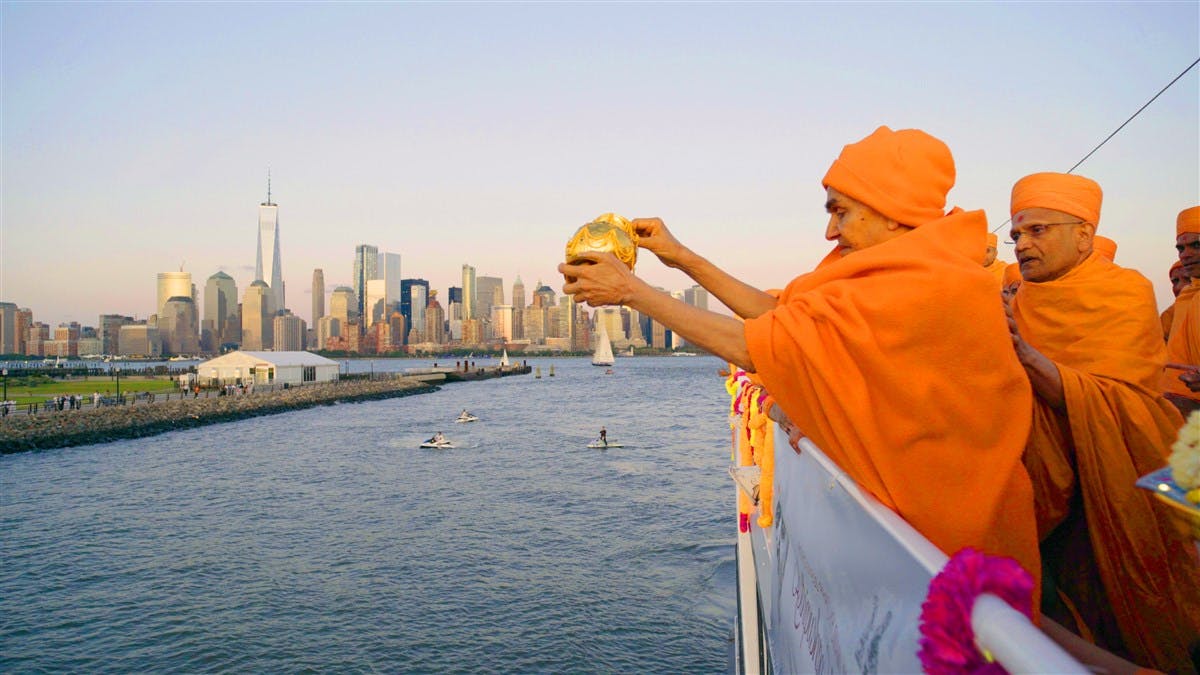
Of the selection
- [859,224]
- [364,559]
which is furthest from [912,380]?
[364,559]

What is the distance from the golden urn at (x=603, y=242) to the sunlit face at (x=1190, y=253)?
3.76 meters

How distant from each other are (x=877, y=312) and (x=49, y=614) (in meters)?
24.0

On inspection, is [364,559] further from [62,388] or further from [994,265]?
[62,388]

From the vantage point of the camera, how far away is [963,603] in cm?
115

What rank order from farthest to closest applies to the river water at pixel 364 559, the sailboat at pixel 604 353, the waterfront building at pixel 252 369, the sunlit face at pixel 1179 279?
1. the sailboat at pixel 604 353
2. the waterfront building at pixel 252 369
3. the river water at pixel 364 559
4. the sunlit face at pixel 1179 279

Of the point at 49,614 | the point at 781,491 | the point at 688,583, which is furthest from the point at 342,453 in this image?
the point at 781,491

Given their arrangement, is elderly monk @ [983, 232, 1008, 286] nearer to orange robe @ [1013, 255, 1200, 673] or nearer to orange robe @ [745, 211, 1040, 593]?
orange robe @ [1013, 255, 1200, 673]

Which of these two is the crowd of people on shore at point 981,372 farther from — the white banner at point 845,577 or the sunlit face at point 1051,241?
the white banner at point 845,577

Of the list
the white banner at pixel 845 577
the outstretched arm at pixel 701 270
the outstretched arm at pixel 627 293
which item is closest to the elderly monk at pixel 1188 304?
the outstretched arm at pixel 701 270

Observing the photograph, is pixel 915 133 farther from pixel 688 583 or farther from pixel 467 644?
pixel 688 583

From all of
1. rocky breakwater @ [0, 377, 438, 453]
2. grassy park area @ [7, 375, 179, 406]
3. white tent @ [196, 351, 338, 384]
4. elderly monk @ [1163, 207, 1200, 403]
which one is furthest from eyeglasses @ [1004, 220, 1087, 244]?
white tent @ [196, 351, 338, 384]

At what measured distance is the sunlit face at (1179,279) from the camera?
A: 4.79 metres

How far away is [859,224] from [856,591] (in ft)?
3.49

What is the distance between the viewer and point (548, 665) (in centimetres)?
1697
